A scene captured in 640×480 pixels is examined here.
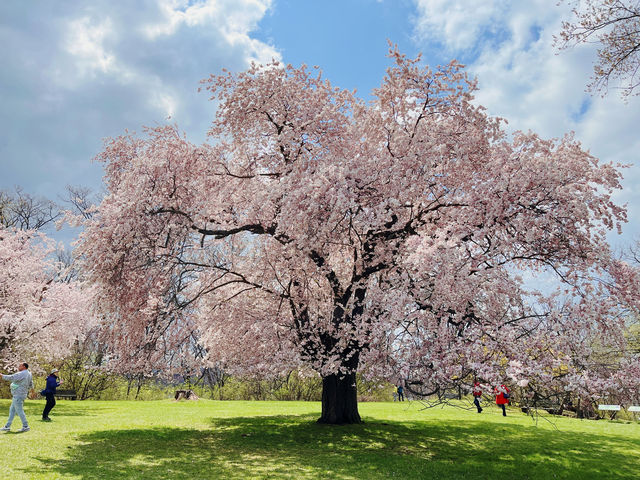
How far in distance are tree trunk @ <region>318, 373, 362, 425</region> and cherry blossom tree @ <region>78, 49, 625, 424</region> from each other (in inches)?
2.4

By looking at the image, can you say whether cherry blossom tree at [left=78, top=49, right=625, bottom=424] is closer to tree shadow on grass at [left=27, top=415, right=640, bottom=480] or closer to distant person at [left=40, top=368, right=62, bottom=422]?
tree shadow on grass at [left=27, top=415, right=640, bottom=480]

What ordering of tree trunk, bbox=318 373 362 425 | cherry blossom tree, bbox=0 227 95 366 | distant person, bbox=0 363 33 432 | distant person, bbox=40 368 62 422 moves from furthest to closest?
cherry blossom tree, bbox=0 227 95 366 < distant person, bbox=40 368 62 422 < tree trunk, bbox=318 373 362 425 < distant person, bbox=0 363 33 432

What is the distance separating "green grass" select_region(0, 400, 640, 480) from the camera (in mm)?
8812

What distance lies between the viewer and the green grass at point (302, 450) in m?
8.81

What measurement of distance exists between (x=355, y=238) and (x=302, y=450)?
19.4ft

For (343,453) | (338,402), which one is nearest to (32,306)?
(338,402)

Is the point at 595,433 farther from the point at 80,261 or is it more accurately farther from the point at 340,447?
the point at 80,261

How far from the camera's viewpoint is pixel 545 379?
8.88 metres

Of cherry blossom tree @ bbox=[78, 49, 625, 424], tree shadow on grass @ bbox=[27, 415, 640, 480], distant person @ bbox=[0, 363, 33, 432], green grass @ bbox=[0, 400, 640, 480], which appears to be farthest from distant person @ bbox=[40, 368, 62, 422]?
cherry blossom tree @ bbox=[78, 49, 625, 424]

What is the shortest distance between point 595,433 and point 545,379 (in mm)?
10327

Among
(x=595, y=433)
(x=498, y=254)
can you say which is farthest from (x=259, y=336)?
(x=595, y=433)

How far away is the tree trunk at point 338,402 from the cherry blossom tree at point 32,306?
11.7 metres

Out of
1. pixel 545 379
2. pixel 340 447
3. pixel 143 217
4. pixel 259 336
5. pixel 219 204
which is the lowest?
pixel 340 447

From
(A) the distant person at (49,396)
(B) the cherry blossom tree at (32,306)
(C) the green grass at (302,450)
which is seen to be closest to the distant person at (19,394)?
(C) the green grass at (302,450)
